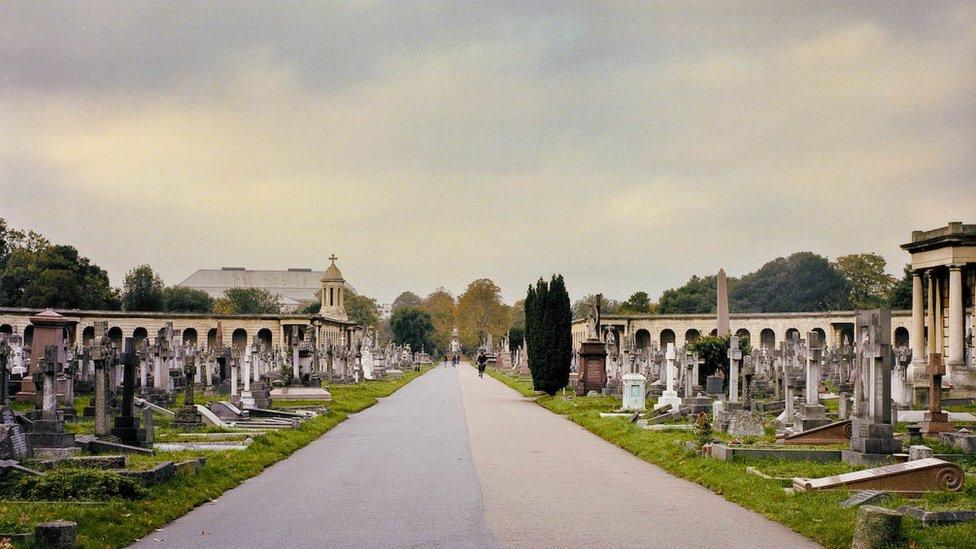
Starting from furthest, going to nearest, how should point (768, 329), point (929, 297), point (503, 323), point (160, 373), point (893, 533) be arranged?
point (503, 323) < point (768, 329) < point (929, 297) < point (160, 373) < point (893, 533)

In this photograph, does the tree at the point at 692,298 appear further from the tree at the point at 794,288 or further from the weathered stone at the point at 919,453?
the weathered stone at the point at 919,453

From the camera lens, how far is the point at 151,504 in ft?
34.6

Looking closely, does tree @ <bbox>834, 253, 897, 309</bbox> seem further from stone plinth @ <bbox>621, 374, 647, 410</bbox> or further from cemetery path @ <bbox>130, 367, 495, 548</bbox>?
cemetery path @ <bbox>130, 367, 495, 548</bbox>

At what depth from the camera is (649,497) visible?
1204 cm

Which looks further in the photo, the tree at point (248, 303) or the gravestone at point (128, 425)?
the tree at point (248, 303)

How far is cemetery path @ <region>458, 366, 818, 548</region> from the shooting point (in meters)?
9.33

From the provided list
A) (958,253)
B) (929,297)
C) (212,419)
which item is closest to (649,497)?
(212,419)

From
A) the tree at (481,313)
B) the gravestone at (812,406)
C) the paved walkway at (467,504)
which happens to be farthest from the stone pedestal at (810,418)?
the tree at (481,313)

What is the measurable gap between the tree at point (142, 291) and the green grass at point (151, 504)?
85782 millimetres

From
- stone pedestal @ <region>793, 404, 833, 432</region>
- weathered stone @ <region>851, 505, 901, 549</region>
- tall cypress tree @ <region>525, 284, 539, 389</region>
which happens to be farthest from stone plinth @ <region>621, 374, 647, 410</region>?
weathered stone @ <region>851, 505, 901, 549</region>

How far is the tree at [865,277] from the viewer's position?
310ft

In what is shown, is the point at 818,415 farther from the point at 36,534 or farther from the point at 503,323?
the point at 503,323

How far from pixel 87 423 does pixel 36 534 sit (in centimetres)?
1360

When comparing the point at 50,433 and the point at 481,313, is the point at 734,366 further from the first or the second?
the point at 481,313
